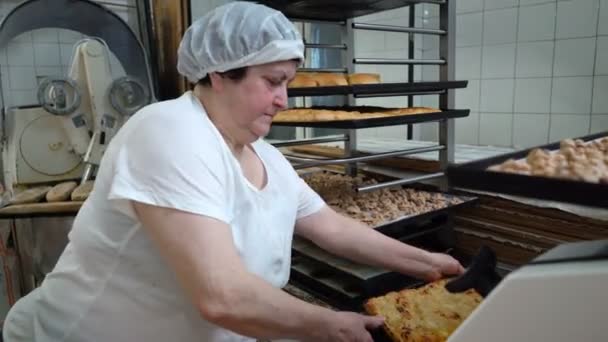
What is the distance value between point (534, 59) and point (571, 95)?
0.82 ft

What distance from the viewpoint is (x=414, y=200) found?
5.34 ft

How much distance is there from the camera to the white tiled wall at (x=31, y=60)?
2062 millimetres

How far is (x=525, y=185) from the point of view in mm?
555

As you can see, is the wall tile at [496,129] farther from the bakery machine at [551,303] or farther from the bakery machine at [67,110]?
the bakery machine at [551,303]

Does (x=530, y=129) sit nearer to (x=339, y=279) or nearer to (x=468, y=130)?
(x=468, y=130)

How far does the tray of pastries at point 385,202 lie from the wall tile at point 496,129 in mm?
947

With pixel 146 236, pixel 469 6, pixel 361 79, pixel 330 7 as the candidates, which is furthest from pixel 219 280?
pixel 469 6

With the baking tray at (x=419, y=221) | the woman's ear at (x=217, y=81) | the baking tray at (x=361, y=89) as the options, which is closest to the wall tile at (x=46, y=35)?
the baking tray at (x=361, y=89)

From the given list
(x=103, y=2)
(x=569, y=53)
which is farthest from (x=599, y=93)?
(x=103, y=2)

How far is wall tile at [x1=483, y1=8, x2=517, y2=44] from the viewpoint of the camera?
240 cm

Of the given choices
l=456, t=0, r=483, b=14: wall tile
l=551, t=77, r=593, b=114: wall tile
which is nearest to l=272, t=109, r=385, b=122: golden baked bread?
l=551, t=77, r=593, b=114: wall tile

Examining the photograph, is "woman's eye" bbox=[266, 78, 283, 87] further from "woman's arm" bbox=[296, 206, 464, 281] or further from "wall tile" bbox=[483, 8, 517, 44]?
"wall tile" bbox=[483, 8, 517, 44]

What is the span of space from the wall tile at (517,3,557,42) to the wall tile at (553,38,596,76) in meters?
0.08

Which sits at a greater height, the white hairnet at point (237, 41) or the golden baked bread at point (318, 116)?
the white hairnet at point (237, 41)
